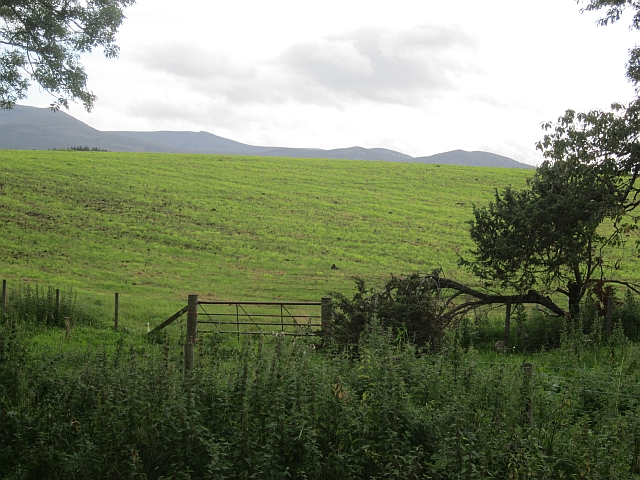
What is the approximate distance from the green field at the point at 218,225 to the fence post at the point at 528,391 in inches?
614

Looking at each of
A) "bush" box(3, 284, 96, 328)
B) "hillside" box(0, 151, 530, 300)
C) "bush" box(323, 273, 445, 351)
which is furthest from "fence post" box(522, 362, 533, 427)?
"hillside" box(0, 151, 530, 300)

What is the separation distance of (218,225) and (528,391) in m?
35.4

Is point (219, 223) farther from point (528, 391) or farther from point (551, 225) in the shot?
point (528, 391)

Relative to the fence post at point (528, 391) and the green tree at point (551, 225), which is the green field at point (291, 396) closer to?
the fence post at point (528, 391)

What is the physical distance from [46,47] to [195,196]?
35119 mm

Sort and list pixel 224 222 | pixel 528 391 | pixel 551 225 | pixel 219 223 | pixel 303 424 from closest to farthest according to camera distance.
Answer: pixel 303 424 < pixel 528 391 < pixel 551 225 < pixel 219 223 < pixel 224 222

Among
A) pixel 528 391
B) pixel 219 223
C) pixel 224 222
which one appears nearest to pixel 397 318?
pixel 528 391

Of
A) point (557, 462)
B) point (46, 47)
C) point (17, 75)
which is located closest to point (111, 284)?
point (17, 75)

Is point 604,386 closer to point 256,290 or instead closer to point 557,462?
point 557,462

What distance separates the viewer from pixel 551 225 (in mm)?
15930

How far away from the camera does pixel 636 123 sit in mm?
15984

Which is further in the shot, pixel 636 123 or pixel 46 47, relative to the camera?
pixel 636 123

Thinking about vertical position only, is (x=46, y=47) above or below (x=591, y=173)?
above

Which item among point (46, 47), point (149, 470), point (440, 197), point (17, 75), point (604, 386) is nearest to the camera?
point (149, 470)
